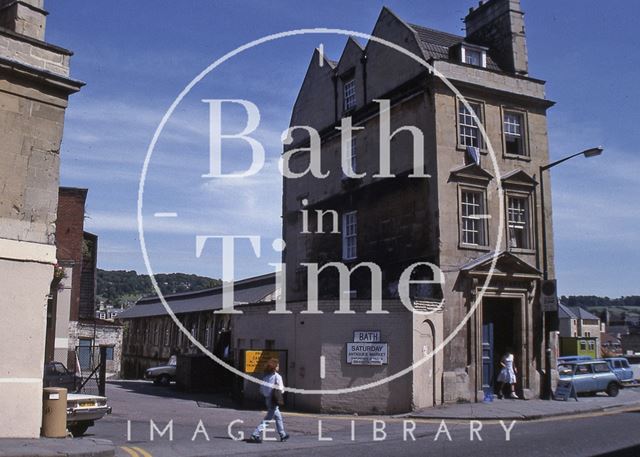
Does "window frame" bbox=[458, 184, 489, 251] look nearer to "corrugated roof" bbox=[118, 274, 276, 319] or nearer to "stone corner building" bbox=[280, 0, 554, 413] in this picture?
"stone corner building" bbox=[280, 0, 554, 413]

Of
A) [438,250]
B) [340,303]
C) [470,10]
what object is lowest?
[340,303]

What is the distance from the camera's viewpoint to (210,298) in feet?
157

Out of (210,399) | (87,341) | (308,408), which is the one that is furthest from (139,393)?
(87,341)

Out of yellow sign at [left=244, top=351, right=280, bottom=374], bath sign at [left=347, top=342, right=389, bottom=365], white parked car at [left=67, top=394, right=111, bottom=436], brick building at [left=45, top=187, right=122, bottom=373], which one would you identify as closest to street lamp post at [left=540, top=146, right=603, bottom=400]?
bath sign at [left=347, top=342, right=389, bottom=365]

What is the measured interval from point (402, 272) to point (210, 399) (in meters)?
8.44

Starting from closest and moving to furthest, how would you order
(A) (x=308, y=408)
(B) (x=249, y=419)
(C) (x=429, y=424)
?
(C) (x=429, y=424)
(B) (x=249, y=419)
(A) (x=308, y=408)

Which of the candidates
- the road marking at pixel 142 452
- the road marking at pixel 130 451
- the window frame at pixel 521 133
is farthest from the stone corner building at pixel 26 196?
the window frame at pixel 521 133

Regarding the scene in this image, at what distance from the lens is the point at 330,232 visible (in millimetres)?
29109

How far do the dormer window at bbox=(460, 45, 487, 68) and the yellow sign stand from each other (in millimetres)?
13146

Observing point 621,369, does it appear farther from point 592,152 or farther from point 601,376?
point 592,152

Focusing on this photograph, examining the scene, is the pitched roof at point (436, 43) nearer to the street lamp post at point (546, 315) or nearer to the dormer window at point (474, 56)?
the dormer window at point (474, 56)

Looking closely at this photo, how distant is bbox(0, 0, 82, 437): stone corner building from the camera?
13242 mm

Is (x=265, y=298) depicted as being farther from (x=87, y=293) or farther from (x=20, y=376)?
(x=20, y=376)

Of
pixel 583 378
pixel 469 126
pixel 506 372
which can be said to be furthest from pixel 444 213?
pixel 583 378
